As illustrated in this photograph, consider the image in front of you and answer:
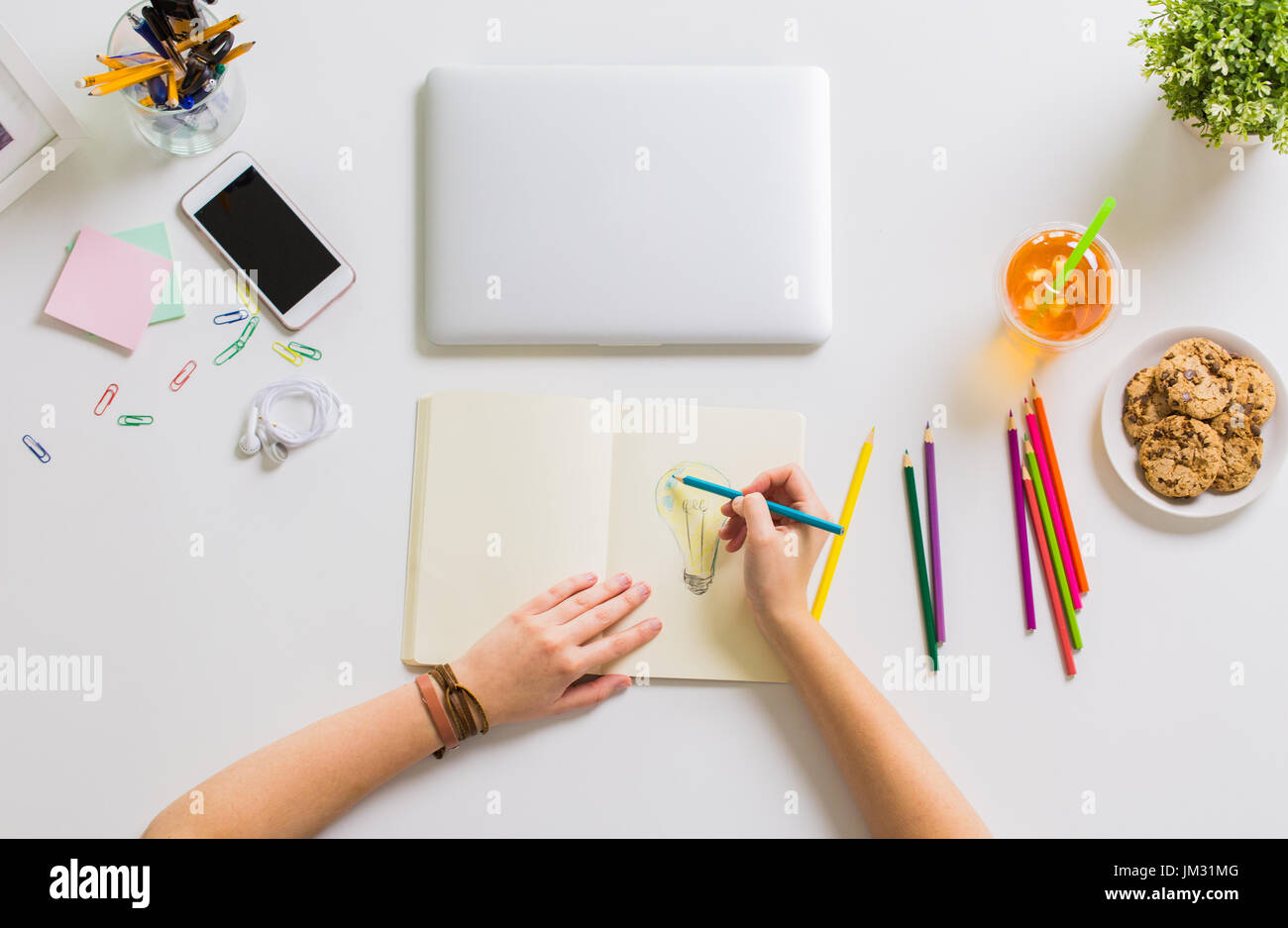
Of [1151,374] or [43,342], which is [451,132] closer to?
[43,342]

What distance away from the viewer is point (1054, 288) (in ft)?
3.34

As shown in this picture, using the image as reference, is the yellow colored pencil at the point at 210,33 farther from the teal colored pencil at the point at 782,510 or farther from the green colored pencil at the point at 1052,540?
the green colored pencil at the point at 1052,540

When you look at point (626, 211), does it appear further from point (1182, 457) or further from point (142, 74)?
point (1182, 457)

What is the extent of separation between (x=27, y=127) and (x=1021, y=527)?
1287 millimetres

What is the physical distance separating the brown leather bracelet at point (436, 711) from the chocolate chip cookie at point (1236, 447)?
0.95m

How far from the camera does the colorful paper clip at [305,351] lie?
1.05 m

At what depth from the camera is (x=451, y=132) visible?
1034mm

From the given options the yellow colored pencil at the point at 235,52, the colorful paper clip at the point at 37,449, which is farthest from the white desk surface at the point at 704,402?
the yellow colored pencil at the point at 235,52

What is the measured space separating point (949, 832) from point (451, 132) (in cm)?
98

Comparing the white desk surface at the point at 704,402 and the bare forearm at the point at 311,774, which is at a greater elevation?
the white desk surface at the point at 704,402

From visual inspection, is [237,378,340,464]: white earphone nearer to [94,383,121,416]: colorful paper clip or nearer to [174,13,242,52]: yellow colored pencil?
[94,383,121,416]: colorful paper clip

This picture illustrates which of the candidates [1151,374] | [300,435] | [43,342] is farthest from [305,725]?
[1151,374]

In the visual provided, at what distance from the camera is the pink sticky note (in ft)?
3.42

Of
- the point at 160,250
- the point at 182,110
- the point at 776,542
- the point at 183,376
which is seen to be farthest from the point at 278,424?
the point at 776,542
